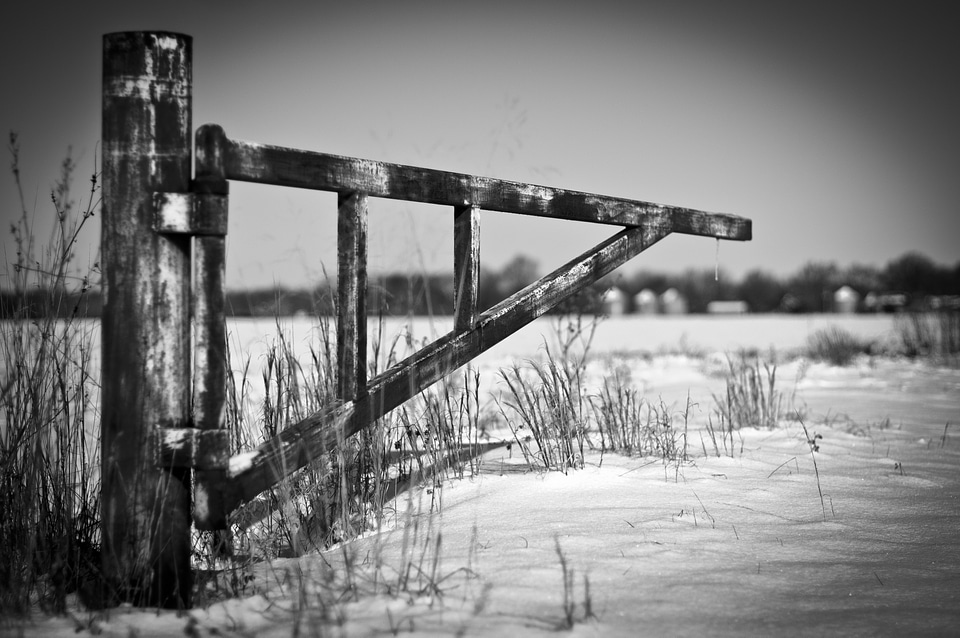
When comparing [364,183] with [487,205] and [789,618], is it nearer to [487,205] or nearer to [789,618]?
[487,205]

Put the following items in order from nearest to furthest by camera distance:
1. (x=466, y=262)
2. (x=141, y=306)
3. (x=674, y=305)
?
(x=141, y=306)
(x=466, y=262)
(x=674, y=305)

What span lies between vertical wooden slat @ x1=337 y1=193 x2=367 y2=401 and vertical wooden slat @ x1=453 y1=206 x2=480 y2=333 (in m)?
0.39

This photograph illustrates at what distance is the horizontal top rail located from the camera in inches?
74.2

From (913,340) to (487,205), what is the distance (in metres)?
12.8

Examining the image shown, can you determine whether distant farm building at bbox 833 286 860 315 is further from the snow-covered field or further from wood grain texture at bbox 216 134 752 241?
wood grain texture at bbox 216 134 752 241

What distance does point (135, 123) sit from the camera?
1.89 m

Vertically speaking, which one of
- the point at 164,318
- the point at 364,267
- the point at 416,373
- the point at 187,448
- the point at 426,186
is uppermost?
the point at 426,186

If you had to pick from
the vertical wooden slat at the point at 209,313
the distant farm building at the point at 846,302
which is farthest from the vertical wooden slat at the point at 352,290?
the distant farm building at the point at 846,302

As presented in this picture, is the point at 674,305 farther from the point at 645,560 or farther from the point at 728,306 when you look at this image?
the point at 645,560

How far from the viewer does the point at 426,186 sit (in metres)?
2.27

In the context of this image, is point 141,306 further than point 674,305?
No

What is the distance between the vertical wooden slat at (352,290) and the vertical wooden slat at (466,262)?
1.27 feet

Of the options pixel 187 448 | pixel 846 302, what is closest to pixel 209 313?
pixel 187 448

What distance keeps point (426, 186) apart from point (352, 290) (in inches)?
16.8
